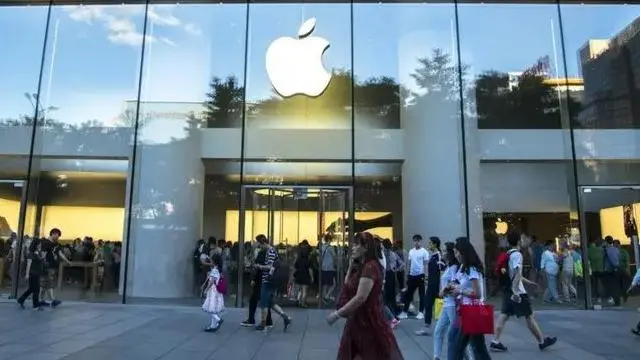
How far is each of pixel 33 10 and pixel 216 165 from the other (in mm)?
7013

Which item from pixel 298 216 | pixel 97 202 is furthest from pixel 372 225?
pixel 97 202

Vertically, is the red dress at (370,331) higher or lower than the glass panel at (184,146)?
lower

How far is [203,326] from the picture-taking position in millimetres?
10070

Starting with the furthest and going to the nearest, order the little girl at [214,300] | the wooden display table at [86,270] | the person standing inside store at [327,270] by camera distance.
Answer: the wooden display table at [86,270] → the person standing inside store at [327,270] → the little girl at [214,300]

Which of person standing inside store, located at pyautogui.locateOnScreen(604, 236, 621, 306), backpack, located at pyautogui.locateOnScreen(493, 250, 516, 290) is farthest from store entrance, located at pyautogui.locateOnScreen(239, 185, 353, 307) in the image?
person standing inside store, located at pyautogui.locateOnScreen(604, 236, 621, 306)

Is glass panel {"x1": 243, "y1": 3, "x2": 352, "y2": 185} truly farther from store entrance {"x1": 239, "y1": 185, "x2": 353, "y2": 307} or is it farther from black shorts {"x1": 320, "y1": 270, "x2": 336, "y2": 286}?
black shorts {"x1": 320, "y1": 270, "x2": 336, "y2": 286}

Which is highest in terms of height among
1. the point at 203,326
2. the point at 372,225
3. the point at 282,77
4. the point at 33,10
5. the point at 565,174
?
the point at 33,10

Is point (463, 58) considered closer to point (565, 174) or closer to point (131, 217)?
point (565, 174)

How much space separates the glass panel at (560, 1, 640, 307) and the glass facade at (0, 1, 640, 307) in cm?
4

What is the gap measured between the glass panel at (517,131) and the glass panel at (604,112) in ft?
1.29

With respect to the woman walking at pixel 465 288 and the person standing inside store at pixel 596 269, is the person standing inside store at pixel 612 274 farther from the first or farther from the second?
the woman walking at pixel 465 288

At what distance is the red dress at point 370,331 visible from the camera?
15.1 feet

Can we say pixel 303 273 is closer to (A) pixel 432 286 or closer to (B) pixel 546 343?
(A) pixel 432 286

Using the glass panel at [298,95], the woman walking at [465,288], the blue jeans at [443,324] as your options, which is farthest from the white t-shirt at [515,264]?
the glass panel at [298,95]
